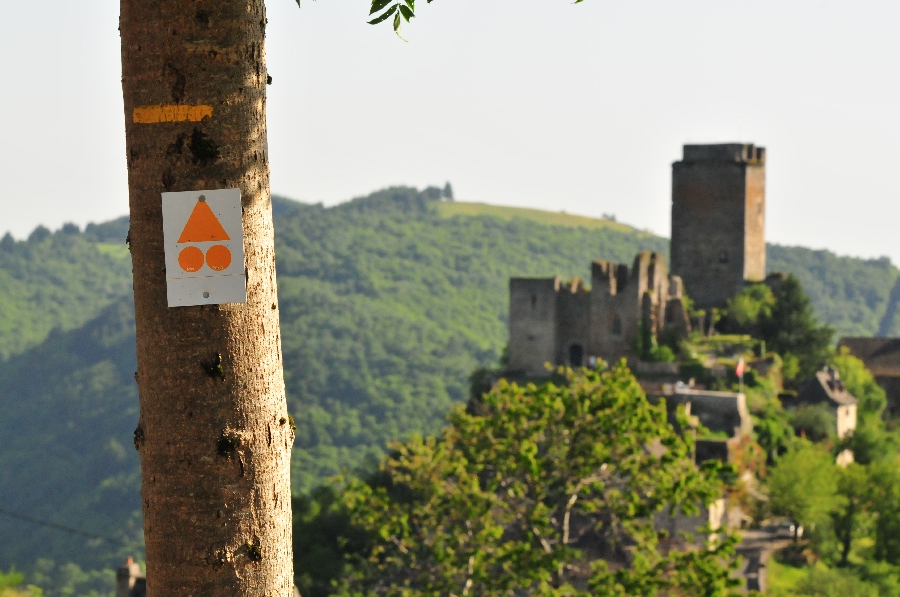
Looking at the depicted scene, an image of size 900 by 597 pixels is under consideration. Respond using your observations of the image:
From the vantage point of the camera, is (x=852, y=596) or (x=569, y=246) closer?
(x=852, y=596)

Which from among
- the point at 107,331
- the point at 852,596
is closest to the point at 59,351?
the point at 107,331

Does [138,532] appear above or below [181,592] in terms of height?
below

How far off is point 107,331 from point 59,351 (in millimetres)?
5046

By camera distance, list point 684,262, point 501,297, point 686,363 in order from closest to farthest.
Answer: point 686,363 → point 684,262 → point 501,297

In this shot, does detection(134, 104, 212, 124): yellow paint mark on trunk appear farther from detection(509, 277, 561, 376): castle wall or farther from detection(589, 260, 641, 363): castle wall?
detection(509, 277, 561, 376): castle wall

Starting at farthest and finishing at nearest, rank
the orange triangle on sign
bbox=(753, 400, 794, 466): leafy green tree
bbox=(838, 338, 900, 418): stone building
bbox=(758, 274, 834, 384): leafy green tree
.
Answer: bbox=(838, 338, 900, 418): stone building → bbox=(758, 274, 834, 384): leafy green tree → bbox=(753, 400, 794, 466): leafy green tree → the orange triangle on sign

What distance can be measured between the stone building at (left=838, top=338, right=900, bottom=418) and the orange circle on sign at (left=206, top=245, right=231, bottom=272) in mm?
51556

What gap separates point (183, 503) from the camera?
394cm

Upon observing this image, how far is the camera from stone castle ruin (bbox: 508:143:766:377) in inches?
1708

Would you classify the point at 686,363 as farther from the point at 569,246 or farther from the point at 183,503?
the point at 569,246

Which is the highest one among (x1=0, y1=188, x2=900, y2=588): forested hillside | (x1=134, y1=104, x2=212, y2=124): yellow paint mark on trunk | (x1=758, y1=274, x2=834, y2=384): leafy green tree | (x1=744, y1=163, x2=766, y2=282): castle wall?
(x1=134, y1=104, x2=212, y2=124): yellow paint mark on trunk

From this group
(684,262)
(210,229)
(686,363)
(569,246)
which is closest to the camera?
(210,229)

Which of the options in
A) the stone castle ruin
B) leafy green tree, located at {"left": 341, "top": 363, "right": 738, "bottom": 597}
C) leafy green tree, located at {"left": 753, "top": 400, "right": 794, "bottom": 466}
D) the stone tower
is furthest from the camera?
the stone tower

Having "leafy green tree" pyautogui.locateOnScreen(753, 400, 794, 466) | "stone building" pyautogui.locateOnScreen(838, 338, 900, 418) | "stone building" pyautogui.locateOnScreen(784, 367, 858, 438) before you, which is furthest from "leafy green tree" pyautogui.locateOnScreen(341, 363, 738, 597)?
"stone building" pyautogui.locateOnScreen(838, 338, 900, 418)
